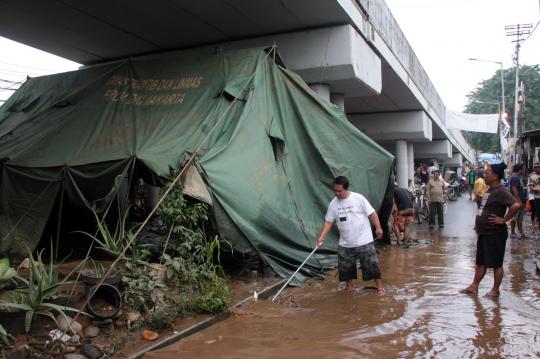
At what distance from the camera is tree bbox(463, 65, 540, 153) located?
135 feet

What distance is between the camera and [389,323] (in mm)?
4926

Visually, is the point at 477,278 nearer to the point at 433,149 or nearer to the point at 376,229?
the point at 376,229

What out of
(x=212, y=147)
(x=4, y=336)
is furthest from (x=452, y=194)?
(x=4, y=336)

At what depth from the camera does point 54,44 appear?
1043 cm

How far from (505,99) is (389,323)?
48.6 meters

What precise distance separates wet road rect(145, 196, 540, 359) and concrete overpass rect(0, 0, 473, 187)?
4.40 metres

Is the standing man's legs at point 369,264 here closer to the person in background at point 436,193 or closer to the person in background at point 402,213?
the person in background at point 402,213

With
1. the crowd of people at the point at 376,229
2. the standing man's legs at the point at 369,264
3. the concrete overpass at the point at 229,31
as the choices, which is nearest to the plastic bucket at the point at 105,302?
the crowd of people at the point at 376,229

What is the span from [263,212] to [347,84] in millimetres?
4459

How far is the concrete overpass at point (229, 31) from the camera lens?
8555 millimetres

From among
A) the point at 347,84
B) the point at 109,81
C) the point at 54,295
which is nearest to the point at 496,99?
the point at 347,84

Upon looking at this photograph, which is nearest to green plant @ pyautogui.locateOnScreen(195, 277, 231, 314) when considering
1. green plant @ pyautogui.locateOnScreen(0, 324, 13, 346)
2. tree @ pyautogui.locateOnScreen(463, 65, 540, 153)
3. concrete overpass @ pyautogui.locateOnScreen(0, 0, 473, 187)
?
green plant @ pyautogui.locateOnScreen(0, 324, 13, 346)

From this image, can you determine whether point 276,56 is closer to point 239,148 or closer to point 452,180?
point 239,148

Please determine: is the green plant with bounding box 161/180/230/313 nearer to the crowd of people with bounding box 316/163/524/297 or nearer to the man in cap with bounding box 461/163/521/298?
the crowd of people with bounding box 316/163/524/297
